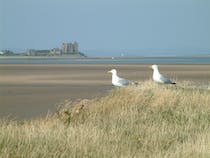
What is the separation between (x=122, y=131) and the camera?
35.8 ft

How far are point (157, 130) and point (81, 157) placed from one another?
2763mm

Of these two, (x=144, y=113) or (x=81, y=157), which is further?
(x=144, y=113)

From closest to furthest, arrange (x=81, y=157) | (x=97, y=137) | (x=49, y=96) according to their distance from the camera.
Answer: (x=81, y=157) → (x=97, y=137) → (x=49, y=96)

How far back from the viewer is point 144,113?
44.3 ft

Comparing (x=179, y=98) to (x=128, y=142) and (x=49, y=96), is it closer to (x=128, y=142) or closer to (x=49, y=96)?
(x=128, y=142)

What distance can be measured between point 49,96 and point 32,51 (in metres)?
134

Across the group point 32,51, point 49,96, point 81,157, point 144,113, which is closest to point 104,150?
point 81,157

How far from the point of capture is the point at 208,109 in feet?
46.6

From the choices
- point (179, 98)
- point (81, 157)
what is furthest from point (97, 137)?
point (179, 98)

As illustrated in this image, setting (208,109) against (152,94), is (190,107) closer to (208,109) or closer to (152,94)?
(208,109)

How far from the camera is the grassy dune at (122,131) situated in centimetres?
876

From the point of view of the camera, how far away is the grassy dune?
876 centimetres

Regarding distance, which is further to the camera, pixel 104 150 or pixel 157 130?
pixel 157 130

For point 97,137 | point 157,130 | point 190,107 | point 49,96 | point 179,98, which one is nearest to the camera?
point 97,137
